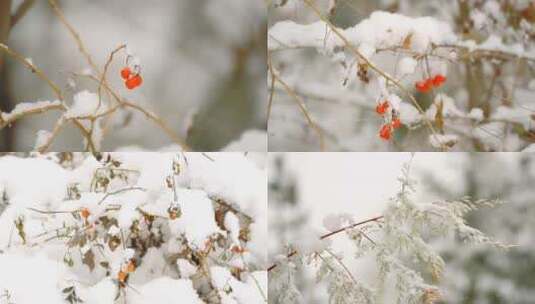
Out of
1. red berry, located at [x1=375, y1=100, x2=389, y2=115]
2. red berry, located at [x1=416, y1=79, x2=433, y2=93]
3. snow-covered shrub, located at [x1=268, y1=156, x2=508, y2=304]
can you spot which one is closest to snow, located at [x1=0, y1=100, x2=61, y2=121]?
snow-covered shrub, located at [x1=268, y1=156, x2=508, y2=304]

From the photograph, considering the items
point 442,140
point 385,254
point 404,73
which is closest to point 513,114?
point 442,140

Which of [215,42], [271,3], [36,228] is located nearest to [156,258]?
[36,228]

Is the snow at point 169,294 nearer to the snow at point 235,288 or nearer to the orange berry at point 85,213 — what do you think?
the snow at point 235,288

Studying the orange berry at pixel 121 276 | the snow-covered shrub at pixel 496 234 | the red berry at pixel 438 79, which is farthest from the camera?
the snow-covered shrub at pixel 496 234

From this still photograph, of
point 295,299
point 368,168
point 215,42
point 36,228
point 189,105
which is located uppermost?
point 215,42

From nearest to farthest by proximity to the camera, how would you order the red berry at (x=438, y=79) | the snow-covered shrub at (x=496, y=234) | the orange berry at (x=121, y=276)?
the orange berry at (x=121, y=276) → the red berry at (x=438, y=79) → the snow-covered shrub at (x=496, y=234)

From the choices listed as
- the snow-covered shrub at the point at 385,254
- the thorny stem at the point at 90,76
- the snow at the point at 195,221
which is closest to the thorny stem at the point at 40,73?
the thorny stem at the point at 90,76

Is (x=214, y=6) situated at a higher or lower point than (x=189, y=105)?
higher

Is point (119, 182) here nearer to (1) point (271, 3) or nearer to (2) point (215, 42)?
(2) point (215, 42)
